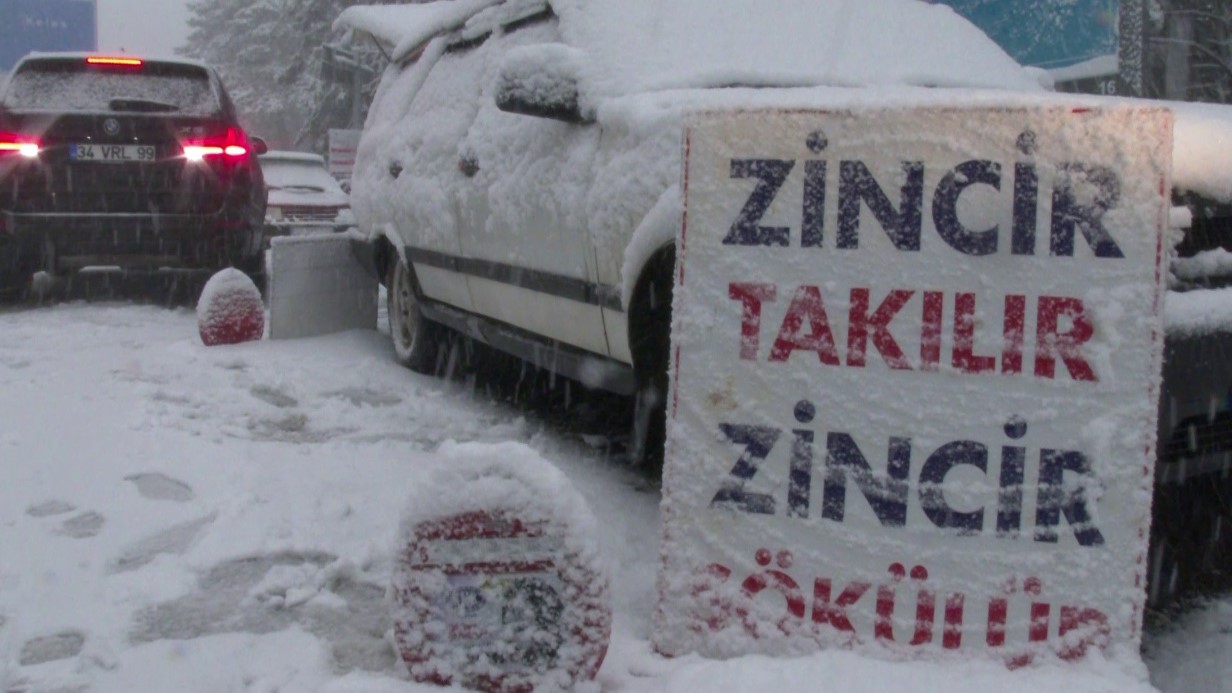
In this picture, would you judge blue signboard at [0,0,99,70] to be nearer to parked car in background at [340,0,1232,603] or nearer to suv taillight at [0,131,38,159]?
suv taillight at [0,131,38,159]

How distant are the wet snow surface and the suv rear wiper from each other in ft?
9.48

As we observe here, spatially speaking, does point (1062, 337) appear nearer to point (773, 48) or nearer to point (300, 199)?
point (773, 48)

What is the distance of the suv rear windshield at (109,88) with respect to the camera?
8.61 m

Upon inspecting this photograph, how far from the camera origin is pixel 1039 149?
2668 millimetres

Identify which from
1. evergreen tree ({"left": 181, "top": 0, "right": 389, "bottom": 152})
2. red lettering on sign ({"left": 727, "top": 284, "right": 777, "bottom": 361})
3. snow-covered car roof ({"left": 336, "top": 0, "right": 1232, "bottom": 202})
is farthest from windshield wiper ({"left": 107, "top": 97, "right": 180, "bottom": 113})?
evergreen tree ({"left": 181, "top": 0, "right": 389, "bottom": 152})

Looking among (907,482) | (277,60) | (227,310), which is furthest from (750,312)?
(277,60)

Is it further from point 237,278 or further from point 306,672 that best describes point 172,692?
point 237,278

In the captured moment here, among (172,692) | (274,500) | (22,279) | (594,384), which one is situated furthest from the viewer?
(22,279)

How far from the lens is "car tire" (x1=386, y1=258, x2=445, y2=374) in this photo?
6.64 metres

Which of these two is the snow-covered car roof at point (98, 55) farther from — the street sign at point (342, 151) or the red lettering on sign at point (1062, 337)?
the street sign at point (342, 151)

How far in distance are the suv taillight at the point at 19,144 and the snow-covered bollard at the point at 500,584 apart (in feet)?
22.5

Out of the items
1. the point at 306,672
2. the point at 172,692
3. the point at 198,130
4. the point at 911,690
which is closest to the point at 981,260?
the point at 911,690

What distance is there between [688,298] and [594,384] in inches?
63.2

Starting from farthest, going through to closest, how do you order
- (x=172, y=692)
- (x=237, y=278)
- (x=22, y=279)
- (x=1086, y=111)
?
(x=22, y=279) < (x=237, y=278) < (x=172, y=692) < (x=1086, y=111)
